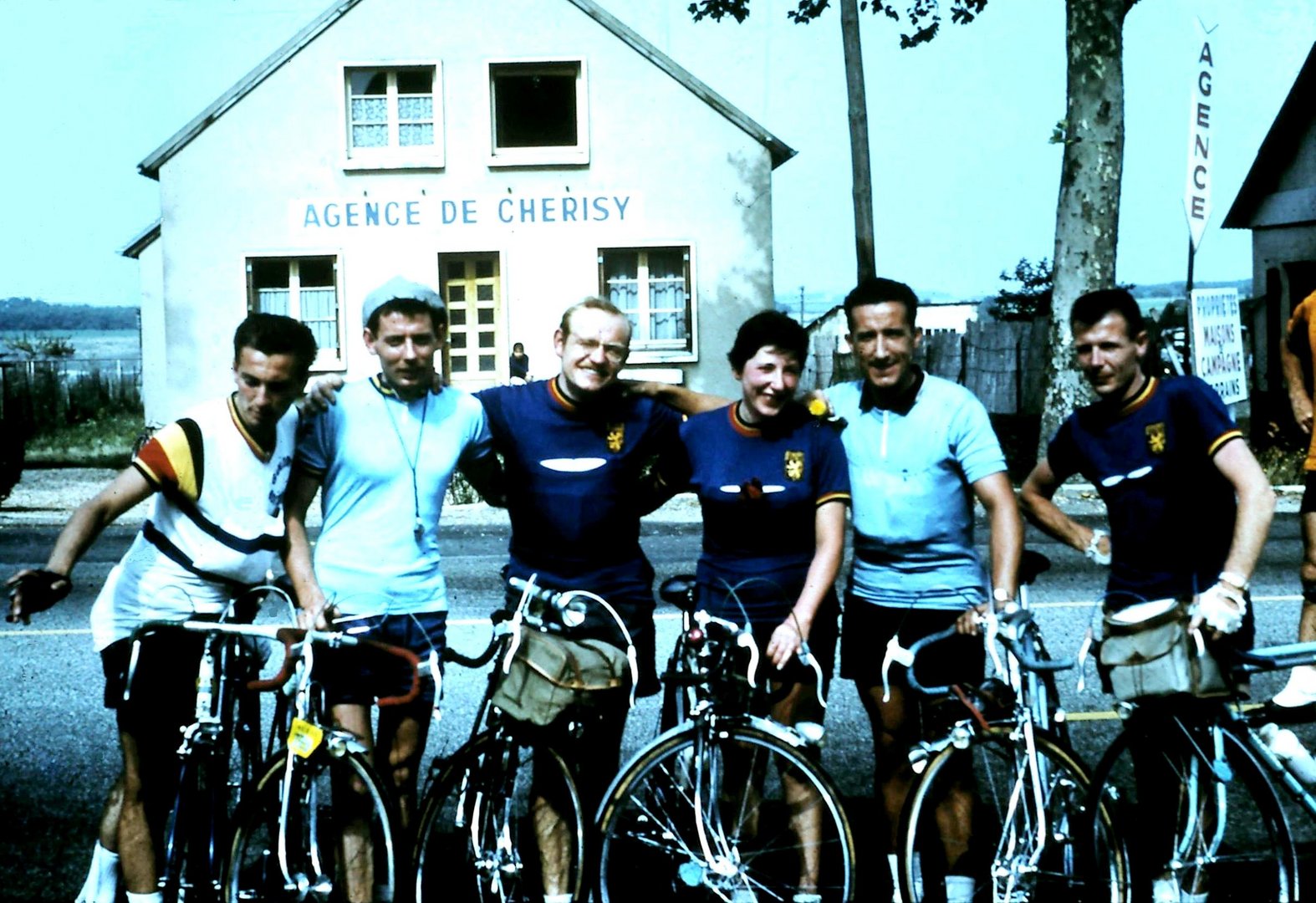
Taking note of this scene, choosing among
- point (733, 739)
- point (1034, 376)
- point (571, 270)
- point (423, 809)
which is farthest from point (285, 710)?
point (571, 270)

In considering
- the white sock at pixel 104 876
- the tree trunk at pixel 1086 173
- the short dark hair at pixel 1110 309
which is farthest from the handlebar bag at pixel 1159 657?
the tree trunk at pixel 1086 173

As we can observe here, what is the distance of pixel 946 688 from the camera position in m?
4.70

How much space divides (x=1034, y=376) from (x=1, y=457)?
554 inches

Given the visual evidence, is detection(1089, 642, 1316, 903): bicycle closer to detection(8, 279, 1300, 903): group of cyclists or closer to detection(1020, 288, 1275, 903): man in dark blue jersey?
detection(1020, 288, 1275, 903): man in dark blue jersey

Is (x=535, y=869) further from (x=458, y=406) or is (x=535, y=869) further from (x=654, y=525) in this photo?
(x=654, y=525)

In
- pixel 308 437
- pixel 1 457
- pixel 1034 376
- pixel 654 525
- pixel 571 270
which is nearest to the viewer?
pixel 308 437

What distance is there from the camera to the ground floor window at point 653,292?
27.6 m

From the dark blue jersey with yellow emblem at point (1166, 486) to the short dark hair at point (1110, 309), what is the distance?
0.63 feet

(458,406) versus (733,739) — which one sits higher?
(458,406)

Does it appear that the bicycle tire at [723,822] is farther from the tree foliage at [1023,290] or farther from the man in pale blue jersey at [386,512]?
the tree foliage at [1023,290]

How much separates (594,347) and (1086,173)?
585 inches

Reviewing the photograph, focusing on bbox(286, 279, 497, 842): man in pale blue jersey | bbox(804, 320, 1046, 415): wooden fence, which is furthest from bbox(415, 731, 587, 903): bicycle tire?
bbox(804, 320, 1046, 415): wooden fence

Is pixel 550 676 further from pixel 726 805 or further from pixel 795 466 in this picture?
pixel 795 466

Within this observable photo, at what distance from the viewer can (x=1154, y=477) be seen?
4.88m
